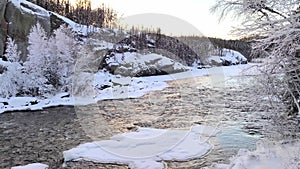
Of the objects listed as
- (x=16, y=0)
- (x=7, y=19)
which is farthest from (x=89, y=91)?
(x=16, y=0)

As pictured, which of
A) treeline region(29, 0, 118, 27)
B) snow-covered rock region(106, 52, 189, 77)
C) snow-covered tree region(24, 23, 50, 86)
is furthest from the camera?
treeline region(29, 0, 118, 27)

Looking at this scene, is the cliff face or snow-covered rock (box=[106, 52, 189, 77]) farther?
snow-covered rock (box=[106, 52, 189, 77])

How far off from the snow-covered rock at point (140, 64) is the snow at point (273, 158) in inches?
724

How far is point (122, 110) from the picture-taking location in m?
13.4

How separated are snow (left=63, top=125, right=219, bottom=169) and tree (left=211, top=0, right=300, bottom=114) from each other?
2.53m

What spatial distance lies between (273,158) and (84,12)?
30.7 m

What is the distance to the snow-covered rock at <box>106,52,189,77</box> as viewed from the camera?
24812 millimetres

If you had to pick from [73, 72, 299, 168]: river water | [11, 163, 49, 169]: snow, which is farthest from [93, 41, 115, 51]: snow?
[11, 163, 49, 169]: snow

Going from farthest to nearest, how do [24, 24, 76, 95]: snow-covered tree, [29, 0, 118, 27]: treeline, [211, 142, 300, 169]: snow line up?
1. [29, 0, 118, 27]: treeline
2. [24, 24, 76, 95]: snow-covered tree
3. [211, 142, 300, 169]: snow

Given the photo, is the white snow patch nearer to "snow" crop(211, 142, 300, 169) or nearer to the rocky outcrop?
the rocky outcrop

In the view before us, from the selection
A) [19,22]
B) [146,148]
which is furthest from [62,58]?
[146,148]

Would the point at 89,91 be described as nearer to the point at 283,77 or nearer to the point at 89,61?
the point at 89,61

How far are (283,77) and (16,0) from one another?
66.3 ft

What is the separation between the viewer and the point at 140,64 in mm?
26922
